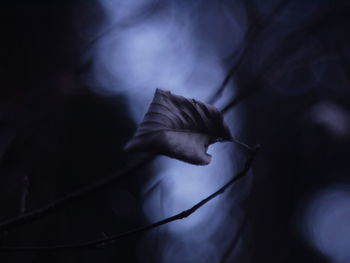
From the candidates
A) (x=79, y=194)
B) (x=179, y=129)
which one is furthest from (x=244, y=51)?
(x=79, y=194)

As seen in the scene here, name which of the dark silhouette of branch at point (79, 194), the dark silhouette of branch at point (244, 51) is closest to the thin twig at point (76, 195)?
the dark silhouette of branch at point (79, 194)

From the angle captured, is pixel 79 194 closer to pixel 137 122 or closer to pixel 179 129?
pixel 179 129

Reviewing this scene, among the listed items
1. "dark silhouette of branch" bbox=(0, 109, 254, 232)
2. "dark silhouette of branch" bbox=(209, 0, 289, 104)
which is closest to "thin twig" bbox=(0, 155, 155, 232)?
"dark silhouette of branch" bbox=(0, 109, 254, 232)

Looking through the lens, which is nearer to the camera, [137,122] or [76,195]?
[76,195]

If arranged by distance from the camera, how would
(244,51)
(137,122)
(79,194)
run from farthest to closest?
1. (137,122)
2. (244,51)
3. (79,194)

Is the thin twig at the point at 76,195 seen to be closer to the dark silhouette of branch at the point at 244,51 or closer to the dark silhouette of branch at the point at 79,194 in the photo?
the dark silhouette of branch at the point at 79,194

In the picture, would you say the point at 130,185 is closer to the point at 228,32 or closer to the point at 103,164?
the point at 103,164

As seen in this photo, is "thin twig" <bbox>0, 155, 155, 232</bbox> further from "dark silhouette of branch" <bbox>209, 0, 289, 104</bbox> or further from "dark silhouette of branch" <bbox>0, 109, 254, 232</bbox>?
"dark silhouette of branch" <bbox>209, 0, 289, 104</bbox>

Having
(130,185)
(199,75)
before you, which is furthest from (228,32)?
(130,185)
